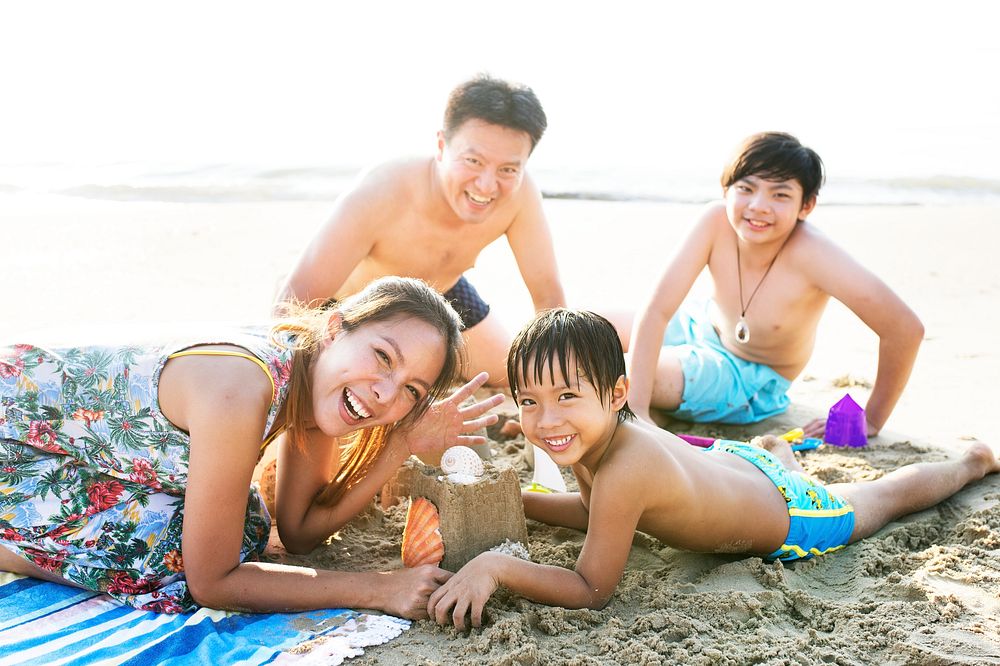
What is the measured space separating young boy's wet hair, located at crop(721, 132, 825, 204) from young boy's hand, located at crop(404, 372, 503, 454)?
180cm

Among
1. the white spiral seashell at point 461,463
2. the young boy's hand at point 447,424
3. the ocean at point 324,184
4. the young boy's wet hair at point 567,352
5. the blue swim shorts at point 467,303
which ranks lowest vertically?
the white spiral seashell at point 461,463

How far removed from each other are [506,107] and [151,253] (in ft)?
13.9

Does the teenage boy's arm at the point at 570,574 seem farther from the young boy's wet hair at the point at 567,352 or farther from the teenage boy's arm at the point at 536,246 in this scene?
the teenage boy's arm at the point at 536,246

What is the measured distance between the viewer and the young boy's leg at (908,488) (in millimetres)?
3109

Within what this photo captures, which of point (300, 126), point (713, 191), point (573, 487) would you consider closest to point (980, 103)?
point (713, 191)

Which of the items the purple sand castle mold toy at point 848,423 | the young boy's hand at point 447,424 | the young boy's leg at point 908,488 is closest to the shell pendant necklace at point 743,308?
the purple sand castle mold toy at point 848,423

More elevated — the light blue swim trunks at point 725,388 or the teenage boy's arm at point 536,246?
the teenage boy's arm at point 536,246

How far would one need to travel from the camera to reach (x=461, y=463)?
279cm

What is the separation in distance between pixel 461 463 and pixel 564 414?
441mm

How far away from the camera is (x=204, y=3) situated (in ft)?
65.0

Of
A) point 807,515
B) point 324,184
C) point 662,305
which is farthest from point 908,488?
point 324,184

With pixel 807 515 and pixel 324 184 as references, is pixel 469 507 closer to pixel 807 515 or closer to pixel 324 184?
pixel 807 515

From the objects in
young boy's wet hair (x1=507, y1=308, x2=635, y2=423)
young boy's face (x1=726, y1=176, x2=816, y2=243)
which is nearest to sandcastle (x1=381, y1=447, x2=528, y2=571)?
young boy's wet hair (x1=507, y1=308, x2=635, y2=423)

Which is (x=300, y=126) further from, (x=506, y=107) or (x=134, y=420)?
(x=134, y=420)
